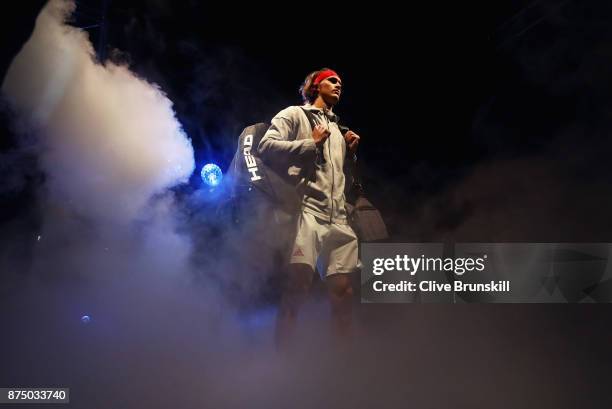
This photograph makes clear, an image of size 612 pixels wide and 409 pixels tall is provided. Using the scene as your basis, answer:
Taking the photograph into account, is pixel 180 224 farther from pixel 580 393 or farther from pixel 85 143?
pixel 580 393

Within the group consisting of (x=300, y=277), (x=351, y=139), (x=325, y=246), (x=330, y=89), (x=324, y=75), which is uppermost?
(x=324, y=75)

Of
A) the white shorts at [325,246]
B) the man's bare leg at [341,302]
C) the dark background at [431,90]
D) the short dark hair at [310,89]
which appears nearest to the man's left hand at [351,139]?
the short dark hair at [310,89]

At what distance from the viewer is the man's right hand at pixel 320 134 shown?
378 cm

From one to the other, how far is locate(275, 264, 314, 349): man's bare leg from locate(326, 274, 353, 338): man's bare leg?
18cm

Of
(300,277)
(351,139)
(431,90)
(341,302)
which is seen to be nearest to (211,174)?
(351,139)

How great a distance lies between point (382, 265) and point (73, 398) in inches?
89.1

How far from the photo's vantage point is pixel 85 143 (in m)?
4.32

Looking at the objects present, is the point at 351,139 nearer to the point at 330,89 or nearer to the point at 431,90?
the point at 330,89

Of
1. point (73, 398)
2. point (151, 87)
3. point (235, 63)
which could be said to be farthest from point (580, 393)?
point (151, 87)

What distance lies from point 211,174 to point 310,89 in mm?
1001

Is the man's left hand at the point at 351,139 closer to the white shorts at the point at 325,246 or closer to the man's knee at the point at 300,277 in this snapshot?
the white shorts at the point at 325,246

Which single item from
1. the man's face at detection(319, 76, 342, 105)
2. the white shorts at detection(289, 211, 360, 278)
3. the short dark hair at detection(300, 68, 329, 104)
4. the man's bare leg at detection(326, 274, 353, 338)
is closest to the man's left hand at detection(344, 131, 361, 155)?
the man's face at detection(319, 76, 342, 105)

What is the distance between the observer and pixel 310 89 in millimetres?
4117

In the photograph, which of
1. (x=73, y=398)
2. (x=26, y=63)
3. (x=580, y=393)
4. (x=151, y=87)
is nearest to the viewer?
(x=73, y=398)
